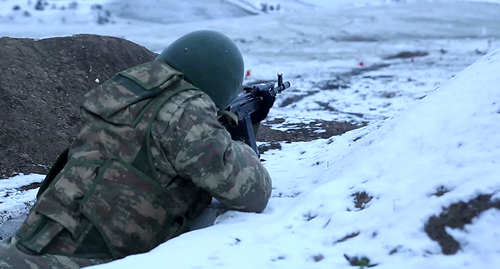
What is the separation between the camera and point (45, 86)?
786 cm

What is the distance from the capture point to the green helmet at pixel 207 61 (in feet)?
8.68

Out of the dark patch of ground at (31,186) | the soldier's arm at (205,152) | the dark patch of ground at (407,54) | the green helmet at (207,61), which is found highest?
the green helmet at (207,61)

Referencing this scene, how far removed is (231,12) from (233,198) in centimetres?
3217

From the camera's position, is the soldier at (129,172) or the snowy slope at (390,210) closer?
the snowy slope at (390,210)

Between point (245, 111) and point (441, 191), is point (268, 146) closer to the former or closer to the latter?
point (245, 111)

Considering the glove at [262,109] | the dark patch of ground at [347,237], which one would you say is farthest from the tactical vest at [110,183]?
the glove at [262,109]

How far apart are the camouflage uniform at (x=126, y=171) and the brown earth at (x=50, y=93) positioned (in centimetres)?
316

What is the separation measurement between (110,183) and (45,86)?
19.4ft

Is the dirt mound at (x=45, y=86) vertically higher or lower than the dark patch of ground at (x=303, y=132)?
higher

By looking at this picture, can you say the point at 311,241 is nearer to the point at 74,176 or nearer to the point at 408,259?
the point at 408,259

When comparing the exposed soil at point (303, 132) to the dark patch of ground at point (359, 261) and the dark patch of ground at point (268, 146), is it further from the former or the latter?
the dark patch of ground at point (359, 261)

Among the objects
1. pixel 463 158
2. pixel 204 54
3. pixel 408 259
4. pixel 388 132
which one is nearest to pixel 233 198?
pixel 204 54

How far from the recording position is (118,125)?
248cm

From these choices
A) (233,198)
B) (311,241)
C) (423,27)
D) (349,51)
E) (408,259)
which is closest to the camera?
(408,259)
